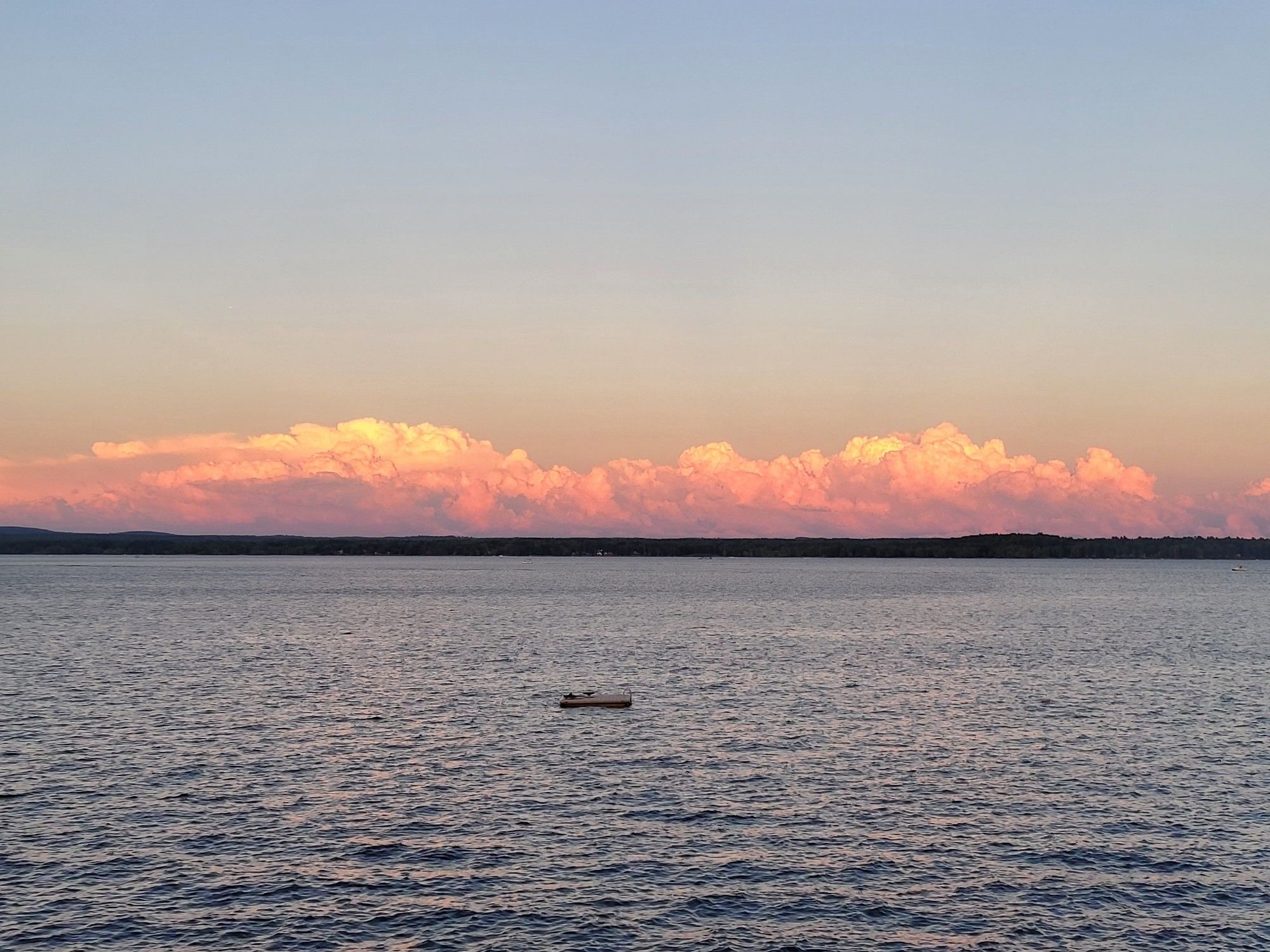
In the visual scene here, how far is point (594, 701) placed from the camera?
77438 millimetres

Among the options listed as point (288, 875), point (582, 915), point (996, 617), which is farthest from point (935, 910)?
point (996, 617)

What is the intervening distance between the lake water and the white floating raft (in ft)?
4.23

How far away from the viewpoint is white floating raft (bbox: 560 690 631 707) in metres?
76.9

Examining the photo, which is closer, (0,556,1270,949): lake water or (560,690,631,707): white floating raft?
(0,556,1270,949): lake water

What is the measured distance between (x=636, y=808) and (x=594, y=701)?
92.0ft

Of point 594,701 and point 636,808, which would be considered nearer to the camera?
point 636,808

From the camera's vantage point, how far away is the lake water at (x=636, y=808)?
119ft

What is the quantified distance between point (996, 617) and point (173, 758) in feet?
475

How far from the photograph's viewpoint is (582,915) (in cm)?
3662

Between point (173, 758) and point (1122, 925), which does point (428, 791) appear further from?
point (1122, 925)

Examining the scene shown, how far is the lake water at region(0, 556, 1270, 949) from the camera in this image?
3625cm

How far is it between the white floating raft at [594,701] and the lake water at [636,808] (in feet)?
4.23

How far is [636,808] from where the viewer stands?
49562mm

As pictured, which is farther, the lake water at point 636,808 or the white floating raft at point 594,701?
the white floating raft at point 594,701
